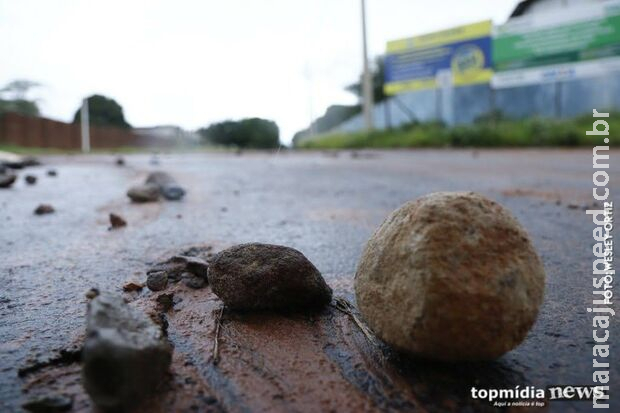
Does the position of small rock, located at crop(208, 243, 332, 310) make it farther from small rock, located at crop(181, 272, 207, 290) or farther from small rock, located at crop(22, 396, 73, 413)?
small rock, located at crop(22, 396, 73, 413)

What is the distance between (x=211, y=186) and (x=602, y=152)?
7.45 metres

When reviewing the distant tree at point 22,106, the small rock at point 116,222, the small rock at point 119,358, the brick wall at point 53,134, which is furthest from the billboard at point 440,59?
the small rock at point 119,358

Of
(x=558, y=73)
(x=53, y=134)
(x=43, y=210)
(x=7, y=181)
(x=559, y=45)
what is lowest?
(x=43, y=210)

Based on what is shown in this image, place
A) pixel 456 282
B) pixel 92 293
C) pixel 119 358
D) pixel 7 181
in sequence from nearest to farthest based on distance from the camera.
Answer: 1. pixel 119 358
2. pixel 456 282
3. pixel 92 293
4. pixel 7 181

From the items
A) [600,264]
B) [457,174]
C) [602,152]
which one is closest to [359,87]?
[602,152]

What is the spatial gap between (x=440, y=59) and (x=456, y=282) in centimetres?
2039

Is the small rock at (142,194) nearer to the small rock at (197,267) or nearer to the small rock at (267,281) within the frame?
the small rock at (197,267)

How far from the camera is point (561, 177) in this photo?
5.09 m

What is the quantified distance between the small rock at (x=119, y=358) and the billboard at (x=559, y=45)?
18.2 metres

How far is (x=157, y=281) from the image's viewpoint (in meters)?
1.46

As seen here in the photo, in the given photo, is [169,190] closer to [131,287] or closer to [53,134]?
[131,287]

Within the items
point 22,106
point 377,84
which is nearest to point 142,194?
point 377,84

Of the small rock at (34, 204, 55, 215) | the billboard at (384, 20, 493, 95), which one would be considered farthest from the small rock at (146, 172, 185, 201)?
the billboard at (384, 20, 493, 95)

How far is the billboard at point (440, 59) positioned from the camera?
1831cm
